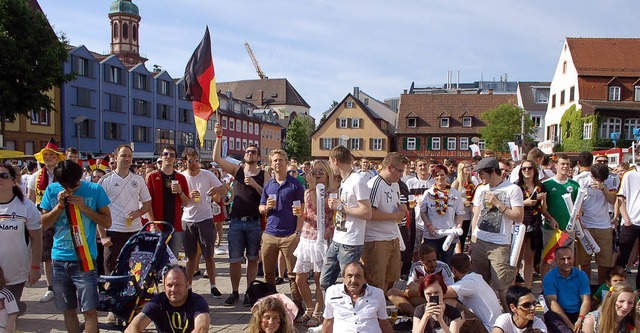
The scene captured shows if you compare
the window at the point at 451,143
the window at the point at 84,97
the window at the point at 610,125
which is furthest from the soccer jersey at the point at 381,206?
the window at the point at 451,143

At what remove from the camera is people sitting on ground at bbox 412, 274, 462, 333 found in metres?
4.36

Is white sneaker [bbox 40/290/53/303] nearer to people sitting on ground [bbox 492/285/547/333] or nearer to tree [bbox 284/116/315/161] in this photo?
people sitting on ground [bbox 492/285/547/333]

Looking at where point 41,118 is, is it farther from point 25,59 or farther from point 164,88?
point 164,88

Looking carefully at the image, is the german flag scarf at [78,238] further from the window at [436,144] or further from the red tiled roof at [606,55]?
the window at [436,144]

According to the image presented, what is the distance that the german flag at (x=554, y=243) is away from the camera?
652 centimetres

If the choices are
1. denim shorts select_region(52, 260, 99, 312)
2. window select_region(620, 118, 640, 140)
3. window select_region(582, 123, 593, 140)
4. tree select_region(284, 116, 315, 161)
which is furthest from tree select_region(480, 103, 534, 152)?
denim shorts select_region(52, 260, 99, 312)

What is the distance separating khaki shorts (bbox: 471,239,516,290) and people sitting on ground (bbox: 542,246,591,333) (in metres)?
0.41

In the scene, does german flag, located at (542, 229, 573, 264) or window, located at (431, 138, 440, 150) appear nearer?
german flag, located at (542, 229, 573, 264)

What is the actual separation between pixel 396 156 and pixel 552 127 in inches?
1840

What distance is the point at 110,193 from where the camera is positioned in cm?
609

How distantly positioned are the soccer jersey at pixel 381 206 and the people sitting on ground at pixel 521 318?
4.84 ft

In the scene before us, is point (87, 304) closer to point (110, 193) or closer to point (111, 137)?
point (110, 193)

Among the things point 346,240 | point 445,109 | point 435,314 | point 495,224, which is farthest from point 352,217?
point 445,109

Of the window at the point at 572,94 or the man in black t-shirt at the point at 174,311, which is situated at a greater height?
the window at the point at 572,94
